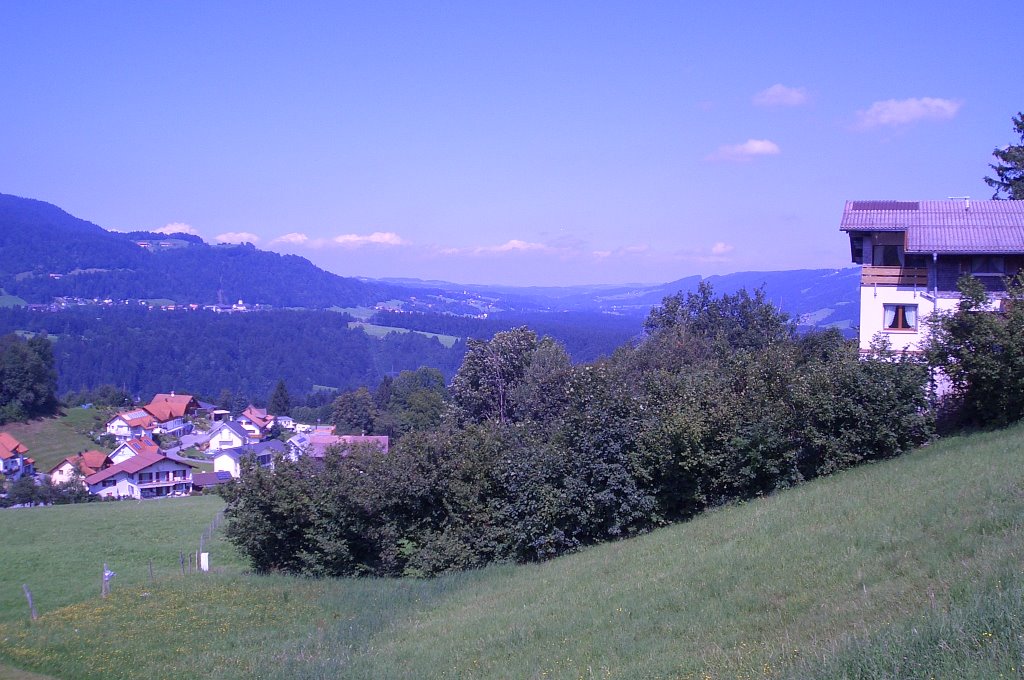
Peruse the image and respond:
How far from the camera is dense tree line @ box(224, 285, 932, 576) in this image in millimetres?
22177

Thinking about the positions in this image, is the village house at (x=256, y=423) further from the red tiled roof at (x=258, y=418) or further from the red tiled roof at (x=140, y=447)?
the red tiled roof at (x=140, y=447)

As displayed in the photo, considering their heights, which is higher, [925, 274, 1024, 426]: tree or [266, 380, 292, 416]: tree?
[925, 274, 1024, 426]: tree

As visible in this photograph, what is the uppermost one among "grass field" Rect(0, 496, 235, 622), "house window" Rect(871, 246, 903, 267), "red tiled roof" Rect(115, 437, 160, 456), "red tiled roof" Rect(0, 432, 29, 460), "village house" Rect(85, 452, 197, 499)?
"house window" Rect(871, 246, 903, 267)

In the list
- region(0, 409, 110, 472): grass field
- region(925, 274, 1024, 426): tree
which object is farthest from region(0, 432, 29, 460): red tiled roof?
region(925, 274, 1024, 426): tree

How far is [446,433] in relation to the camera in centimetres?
2592

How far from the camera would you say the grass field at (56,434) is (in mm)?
80750

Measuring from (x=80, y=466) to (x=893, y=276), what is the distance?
7078cm

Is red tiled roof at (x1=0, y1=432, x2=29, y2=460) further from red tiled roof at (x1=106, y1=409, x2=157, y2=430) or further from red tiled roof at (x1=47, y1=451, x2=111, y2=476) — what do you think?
red tiled roof at (x1=106, y1=409, x2=157, y2=430)

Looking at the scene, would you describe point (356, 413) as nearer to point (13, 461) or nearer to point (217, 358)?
point (13, 461)

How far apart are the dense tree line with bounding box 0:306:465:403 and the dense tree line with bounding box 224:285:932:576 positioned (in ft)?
395

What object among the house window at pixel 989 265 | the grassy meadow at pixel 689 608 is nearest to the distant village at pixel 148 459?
the grassy meadow at pixel 689 608

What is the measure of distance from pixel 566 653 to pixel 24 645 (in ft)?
35.6

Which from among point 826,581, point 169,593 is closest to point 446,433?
point 169,593

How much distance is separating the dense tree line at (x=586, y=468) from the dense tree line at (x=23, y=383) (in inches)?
3016
